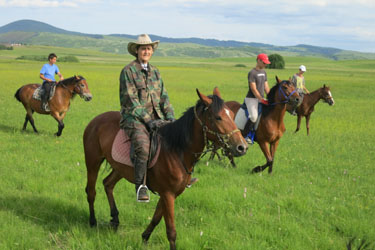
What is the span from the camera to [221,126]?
4301 millimetres

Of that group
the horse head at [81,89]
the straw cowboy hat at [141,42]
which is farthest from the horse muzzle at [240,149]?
the horse head at [81,89]

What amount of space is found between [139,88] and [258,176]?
209 inches

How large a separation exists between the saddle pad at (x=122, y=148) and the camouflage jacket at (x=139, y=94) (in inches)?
9.2

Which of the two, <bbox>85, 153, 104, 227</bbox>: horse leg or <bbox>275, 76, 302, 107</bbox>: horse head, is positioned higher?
<bbox>275, 76, 302, 107</bbox>: horse head

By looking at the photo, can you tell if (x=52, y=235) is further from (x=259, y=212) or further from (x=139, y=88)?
(x=259, y=212)

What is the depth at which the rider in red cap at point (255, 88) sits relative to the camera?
9.54 m

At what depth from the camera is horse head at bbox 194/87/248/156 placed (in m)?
4.21

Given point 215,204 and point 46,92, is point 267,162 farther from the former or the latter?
point 46,92

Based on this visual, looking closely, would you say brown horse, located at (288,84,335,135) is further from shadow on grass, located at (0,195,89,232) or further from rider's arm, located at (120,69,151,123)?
rider's arm, located at (120,69,151,123)

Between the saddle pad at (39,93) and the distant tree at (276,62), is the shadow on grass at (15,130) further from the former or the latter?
the distant tree at (276,62)

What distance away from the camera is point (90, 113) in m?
19.5

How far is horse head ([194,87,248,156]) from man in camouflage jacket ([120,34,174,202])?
35.7 inches

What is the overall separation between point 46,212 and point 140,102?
10.3 feet

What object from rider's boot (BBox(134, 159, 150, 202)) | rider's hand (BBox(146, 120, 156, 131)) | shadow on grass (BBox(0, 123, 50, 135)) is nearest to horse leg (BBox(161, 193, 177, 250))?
rider's boot (BBox(134, 159, 150, 202))
